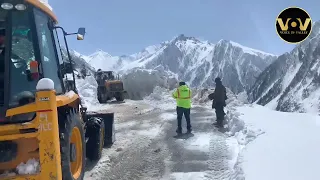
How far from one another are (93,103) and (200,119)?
13490 mm

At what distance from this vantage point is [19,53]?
16.4ft

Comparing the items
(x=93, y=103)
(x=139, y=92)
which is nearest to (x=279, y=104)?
(x=139, y=92)

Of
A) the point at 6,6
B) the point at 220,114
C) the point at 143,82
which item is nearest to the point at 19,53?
the point at 6,6

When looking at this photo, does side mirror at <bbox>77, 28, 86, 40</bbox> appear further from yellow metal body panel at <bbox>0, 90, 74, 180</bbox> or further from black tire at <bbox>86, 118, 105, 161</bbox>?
black tire at <bbox>86, 118, 105, 161</bbox>

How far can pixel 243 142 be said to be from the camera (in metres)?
Result: 8.92

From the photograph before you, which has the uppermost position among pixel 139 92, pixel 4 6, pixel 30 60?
pixel 4 6

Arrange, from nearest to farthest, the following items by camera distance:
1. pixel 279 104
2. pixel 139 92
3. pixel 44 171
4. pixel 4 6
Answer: pixel 44 171 → pixel 4 6 → pixel 139 92 → pixel 279 104

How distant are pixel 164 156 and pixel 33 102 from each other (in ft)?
14.4

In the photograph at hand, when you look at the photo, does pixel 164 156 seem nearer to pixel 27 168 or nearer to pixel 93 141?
pixel 93 141

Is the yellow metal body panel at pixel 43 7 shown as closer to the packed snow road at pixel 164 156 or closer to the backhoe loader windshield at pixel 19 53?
the backhoe loader windshield at pixel 19 53

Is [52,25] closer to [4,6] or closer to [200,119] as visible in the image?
[4,6]

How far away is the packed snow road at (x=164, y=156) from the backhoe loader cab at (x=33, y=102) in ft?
5.43

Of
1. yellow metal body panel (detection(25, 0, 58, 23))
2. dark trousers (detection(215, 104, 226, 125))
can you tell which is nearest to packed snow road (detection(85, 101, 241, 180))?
dark trousers (detection(215, 104, 226, 125))

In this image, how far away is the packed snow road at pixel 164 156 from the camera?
23.2ft
